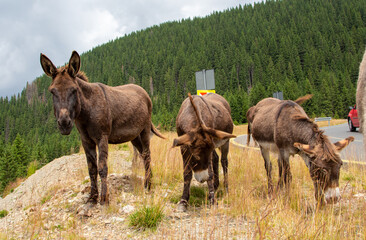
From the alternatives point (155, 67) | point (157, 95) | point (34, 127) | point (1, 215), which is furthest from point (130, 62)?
point (1, 215)

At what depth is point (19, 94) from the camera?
514 feet

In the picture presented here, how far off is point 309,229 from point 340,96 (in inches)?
2673

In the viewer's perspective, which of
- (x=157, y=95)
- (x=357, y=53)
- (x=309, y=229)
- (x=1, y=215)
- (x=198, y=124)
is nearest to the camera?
(x=309, y=229)

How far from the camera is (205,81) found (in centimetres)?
898

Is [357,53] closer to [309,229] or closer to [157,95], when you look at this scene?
[157,95]

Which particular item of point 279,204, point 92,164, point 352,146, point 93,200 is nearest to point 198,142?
point 279,204

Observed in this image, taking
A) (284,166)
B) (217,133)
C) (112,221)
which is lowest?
(112,221)

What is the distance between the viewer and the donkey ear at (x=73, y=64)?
350cm

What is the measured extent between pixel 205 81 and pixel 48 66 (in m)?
6.21

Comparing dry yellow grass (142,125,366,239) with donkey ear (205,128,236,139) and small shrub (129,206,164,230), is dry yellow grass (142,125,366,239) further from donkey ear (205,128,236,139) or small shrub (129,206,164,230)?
donkey ear (205,128,236,139)

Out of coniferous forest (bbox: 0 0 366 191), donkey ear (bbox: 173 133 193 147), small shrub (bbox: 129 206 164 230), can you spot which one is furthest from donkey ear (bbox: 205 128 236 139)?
coniferous forest (bbox: 0 0 366 191)

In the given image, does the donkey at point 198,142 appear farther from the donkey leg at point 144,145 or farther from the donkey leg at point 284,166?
the donkey leg at point 144,145

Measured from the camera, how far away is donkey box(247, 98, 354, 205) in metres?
3.29

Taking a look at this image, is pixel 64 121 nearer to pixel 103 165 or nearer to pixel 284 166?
pixel 103 165
